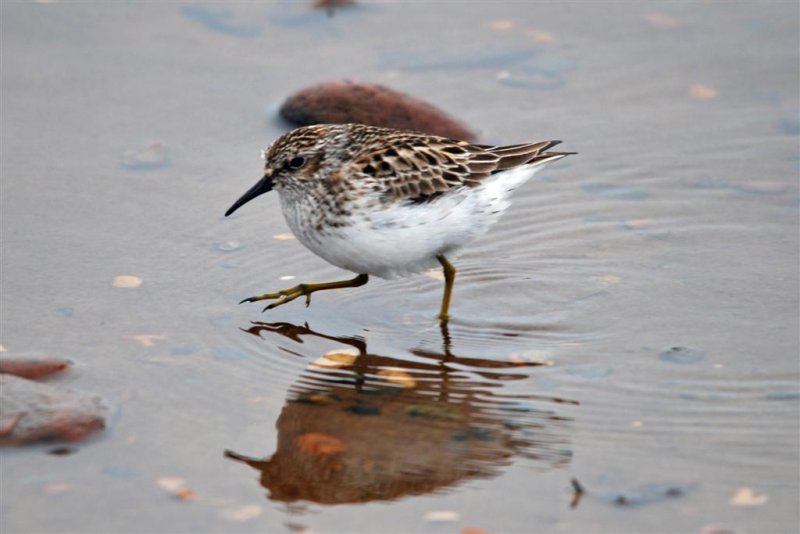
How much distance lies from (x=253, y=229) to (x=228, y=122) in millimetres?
1711

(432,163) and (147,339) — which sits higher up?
(432,163)

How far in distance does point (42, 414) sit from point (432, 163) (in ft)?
9.13

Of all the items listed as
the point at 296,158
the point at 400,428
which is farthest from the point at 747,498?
the point at 296,158

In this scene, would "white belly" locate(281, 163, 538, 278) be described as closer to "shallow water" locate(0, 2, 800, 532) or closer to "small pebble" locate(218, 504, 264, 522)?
"shallow water" locate(0, 2, 800, 532)

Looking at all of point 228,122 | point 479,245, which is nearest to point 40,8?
point 228,122

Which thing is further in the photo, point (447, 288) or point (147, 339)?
point (447, 288)

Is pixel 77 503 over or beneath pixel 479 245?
beneath

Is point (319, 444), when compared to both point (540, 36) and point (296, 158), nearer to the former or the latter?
point (296, 158)

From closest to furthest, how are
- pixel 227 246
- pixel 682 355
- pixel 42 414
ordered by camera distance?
pixel 42 414 < pixel 682 355 < pixel 227 246

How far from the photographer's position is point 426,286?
8438 mm

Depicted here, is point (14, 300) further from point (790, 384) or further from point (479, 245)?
point (790, 384)

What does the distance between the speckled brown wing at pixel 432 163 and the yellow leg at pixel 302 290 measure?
0.81m

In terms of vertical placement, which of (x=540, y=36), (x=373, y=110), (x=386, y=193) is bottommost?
(x=386, y=193)

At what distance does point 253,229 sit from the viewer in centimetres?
880
